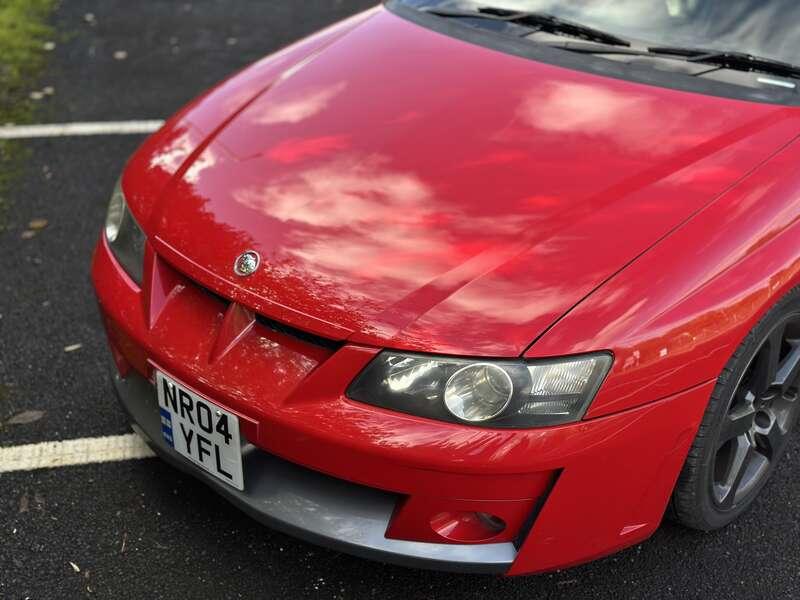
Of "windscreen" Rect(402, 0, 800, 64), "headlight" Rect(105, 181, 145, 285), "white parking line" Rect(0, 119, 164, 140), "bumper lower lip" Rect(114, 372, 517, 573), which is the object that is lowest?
"white parking line" Rect(0, 119, 164, 140)

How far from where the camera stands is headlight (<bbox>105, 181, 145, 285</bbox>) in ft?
7.45

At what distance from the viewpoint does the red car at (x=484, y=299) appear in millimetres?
1799

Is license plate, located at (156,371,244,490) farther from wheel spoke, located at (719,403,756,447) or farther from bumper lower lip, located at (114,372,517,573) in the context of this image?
wheel spoke, located at (719,403,756,447)

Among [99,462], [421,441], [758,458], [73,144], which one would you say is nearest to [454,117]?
[421,441]

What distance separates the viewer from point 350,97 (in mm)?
2539

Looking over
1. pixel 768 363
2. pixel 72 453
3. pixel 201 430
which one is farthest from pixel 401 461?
pixel 72 453

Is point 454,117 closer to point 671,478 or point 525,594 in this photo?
point 671,478

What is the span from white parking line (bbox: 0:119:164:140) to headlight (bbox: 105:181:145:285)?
2.35 metres

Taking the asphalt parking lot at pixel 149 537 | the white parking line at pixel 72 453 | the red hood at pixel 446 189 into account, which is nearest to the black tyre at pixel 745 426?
the asphalt parking lot at pixel 149 537

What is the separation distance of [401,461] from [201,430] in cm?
51

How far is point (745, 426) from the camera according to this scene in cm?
225

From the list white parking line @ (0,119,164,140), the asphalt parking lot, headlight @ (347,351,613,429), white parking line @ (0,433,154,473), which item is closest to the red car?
headlight @ (347,351,613,429)

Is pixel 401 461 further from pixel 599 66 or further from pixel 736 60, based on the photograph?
pixel 736 60

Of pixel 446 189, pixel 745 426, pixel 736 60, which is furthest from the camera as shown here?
pixel 736 60
